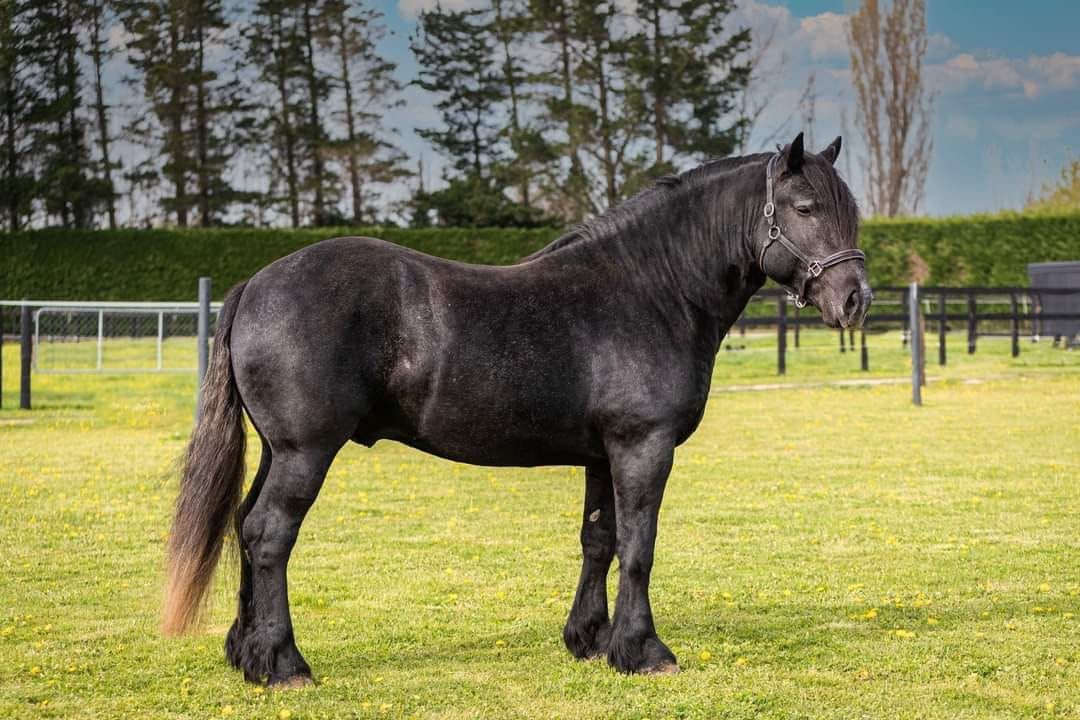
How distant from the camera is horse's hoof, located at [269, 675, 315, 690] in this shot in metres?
4.57

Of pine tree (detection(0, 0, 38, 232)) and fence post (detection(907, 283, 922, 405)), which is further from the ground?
pine tree (detection(0, 0, 38, 232))

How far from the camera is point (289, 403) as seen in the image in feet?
14.8

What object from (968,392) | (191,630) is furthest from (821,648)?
(968,392)

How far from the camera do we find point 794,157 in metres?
4.68

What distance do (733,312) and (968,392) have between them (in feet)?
47.4

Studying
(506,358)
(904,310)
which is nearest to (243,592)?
(506,358)

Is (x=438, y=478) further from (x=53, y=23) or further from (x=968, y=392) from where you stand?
(x=53, y=23)

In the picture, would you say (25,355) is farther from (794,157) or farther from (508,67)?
Result: (508,67)

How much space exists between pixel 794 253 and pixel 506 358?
47.4 inches

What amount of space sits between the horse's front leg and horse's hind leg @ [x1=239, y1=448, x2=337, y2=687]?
1.15 metres

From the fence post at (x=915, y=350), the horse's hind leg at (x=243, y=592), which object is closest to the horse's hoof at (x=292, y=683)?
the horse's hind leg at (x=243, y=592)

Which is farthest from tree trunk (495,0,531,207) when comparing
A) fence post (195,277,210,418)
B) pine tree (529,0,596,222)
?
fence post (195,277,210,418)

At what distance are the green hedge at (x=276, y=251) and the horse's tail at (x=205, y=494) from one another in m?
26.7

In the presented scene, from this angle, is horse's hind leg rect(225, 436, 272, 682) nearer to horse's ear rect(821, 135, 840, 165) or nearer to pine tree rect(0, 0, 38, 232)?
horse's ear rect(821, 135, 840, 165)
